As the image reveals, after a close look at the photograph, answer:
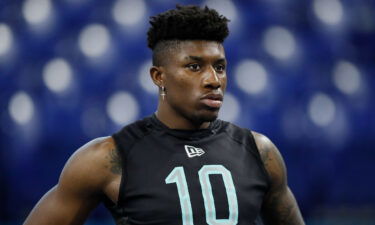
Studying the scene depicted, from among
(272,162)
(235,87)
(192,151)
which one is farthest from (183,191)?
(235,87)

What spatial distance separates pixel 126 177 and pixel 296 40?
10.4 feet

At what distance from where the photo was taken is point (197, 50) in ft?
8.41

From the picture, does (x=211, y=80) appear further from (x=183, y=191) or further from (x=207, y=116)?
(x=183, y=191)

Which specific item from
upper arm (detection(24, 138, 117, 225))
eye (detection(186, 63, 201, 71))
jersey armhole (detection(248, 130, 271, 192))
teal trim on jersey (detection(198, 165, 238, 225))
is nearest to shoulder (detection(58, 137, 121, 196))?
upper arm (detection(24, 138, 117, 225))

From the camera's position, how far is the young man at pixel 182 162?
2.47 meters

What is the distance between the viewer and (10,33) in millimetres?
5055

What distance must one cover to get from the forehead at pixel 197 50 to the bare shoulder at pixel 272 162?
1.46 ft

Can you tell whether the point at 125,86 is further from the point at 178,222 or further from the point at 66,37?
the point at 178,222

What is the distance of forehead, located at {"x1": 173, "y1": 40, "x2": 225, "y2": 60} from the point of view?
2.56m

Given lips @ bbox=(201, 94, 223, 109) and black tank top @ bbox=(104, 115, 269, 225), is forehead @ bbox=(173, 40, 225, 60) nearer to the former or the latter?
lips @ bbox=(201, 94, 223, 109)

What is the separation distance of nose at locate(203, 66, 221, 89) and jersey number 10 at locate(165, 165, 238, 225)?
332 millimetres

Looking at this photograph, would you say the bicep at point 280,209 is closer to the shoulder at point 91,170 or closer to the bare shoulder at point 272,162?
the bare shoulder at point 272,162

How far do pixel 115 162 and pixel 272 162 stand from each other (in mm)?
677

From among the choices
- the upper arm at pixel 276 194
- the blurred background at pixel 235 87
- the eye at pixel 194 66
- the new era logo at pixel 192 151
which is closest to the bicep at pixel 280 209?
the upper arm at pixel 276 194
